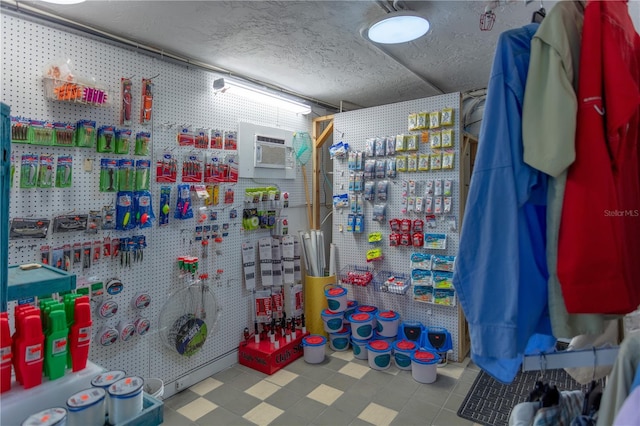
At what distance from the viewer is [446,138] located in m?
3.26

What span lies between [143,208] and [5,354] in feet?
5.02

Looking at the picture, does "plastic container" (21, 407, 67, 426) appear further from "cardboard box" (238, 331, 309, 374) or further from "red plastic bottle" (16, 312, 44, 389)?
"cardboard box" (238, 331, 309, 374)

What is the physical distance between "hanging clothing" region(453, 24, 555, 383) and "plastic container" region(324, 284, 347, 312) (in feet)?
8.72

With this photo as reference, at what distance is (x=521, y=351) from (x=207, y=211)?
263 centimetres

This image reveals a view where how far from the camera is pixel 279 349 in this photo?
325 centimetres

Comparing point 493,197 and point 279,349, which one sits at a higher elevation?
point 493,197

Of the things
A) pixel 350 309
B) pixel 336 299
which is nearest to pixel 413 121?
pixel 336 299

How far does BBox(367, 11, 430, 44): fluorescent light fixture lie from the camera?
78.2 inches

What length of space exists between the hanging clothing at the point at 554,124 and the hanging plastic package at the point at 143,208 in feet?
7.94

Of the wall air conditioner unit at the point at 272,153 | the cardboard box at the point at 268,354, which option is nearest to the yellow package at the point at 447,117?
the wall air conditioner unit at the point at 272,153

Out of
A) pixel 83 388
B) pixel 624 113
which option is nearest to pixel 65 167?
pixel 83 388

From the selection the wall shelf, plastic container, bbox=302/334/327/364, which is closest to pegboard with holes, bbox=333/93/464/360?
plastic container, bbox=302/334/327/364

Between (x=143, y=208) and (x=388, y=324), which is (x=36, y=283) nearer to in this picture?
(x=143, y=208)

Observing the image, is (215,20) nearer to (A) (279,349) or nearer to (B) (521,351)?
(B) (521,351)
